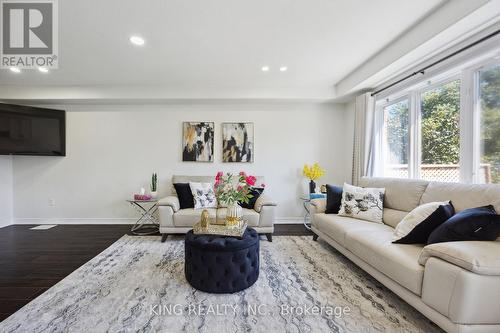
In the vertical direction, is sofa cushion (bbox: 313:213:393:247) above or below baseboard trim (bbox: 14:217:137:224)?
above

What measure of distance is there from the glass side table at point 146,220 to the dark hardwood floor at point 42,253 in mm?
172

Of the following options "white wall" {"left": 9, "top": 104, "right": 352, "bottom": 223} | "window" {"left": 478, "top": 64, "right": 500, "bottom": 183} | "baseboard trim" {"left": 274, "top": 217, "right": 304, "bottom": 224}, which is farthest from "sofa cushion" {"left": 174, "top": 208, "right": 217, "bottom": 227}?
"window" {"left": 478, "top": 64, "right": 500, "bottom": 183}

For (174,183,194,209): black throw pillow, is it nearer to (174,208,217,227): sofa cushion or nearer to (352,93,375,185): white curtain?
(174,208,217,227): sofa cushion

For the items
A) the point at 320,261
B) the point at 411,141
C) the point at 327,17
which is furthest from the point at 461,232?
the point at 327,17

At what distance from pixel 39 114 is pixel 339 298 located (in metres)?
5.36

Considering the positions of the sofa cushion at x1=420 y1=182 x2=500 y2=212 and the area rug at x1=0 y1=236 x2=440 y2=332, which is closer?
the area rug at x1=0 y1=236 x2=440 y2=332

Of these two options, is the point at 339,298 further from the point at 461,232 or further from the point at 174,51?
the point at 174,51

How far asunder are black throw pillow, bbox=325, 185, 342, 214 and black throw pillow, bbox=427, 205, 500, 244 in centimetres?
134

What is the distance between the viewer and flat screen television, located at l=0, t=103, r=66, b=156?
11.7ft

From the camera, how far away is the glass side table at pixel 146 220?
3.68 m

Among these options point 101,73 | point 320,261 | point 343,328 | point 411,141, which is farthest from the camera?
point 101,73

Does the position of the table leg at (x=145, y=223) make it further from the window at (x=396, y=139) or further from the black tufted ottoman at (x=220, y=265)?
the window at (x=396, y=139)

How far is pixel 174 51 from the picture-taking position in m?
2.70

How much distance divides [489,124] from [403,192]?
100cm
